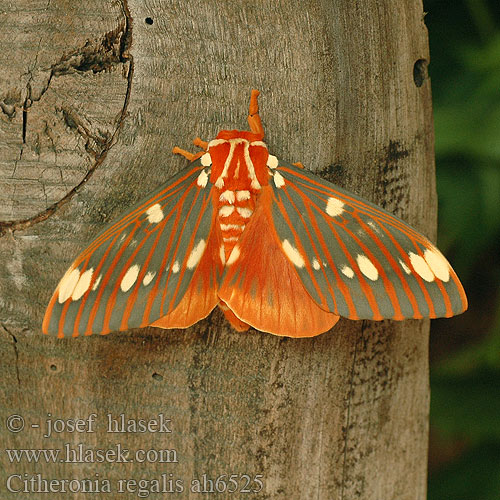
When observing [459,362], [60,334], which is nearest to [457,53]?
[459,362]

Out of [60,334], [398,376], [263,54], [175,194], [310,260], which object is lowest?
[398,376]

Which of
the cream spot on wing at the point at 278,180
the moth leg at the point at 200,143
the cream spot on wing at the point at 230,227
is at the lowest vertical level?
the cream spot on wing at the point at 230,227

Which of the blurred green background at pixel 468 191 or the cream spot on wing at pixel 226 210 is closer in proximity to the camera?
the cream spot on wing at pixel 226 210

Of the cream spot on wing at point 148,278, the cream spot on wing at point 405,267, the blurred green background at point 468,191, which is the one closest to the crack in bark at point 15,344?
the cream spot on wing at point 148,278

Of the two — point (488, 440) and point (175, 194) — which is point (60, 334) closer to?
point (175, 194)

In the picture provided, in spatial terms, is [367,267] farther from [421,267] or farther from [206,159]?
[206,159]

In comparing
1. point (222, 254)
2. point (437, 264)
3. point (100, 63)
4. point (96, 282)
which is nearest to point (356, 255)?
point (437, 264)

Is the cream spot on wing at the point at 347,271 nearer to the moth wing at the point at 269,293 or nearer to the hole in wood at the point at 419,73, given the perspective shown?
the moth wing at the point at 269,293
